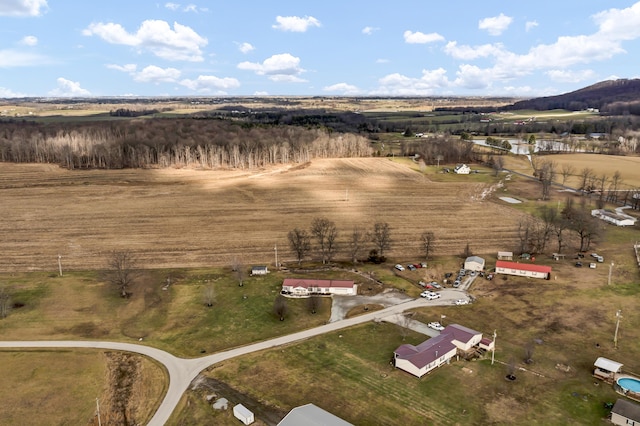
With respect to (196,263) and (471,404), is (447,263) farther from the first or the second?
(196,263)

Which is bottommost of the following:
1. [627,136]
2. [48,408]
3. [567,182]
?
[48,408]

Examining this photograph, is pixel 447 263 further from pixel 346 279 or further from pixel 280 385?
pixel 280 385

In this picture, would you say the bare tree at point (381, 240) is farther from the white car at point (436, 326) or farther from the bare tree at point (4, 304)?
the bare tree at point (4, 304)

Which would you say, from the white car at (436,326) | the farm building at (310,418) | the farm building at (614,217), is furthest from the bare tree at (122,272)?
the farm building at (614,217)

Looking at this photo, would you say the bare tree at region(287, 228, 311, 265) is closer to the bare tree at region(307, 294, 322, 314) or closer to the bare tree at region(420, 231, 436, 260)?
the bare tree at region(307, 294, 322, 314)

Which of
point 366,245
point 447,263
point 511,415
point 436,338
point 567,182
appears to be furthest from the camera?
point 567,182

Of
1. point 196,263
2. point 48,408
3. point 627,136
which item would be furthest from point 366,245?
point 627,136

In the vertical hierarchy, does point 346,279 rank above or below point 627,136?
below

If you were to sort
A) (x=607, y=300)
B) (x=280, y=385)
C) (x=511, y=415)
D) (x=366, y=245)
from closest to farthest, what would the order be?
(x=511, y=415) → (x=280, y=385) → (x=607, y=300) → (x=366, y=245)

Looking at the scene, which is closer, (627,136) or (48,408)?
(48,408)
